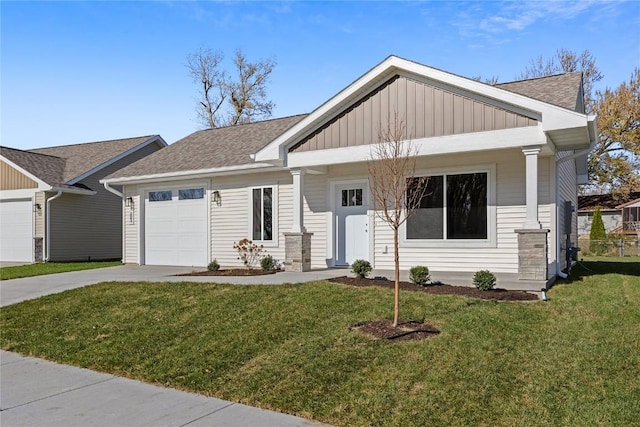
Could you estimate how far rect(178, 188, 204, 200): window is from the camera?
50.6 ft

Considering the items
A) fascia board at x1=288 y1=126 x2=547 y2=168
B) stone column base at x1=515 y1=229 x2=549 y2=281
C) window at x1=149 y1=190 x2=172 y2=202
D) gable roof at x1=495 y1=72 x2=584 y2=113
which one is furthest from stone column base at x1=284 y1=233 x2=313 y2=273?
gable roof at x1=495 y1=72 x2=584 y2=113

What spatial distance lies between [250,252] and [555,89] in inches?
344

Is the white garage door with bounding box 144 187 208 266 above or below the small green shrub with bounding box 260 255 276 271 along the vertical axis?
above

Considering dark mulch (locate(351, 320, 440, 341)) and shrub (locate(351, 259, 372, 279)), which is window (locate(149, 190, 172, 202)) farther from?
dark mulch (locate(351, 320, 440, 341))

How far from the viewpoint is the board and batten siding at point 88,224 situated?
19969 millimetres

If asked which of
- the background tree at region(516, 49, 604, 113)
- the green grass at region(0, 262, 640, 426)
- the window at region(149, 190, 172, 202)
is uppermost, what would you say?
the background tree at region(516, 49, 604, 113)

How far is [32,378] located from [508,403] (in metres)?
5.03

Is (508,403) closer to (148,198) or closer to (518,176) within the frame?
(518,176)

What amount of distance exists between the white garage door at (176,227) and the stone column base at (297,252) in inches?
149

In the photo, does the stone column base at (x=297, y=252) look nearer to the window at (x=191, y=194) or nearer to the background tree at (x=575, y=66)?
the window at (x=191, y=194)

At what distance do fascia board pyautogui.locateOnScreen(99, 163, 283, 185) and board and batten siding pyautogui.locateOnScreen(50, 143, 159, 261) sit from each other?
447 centimetres

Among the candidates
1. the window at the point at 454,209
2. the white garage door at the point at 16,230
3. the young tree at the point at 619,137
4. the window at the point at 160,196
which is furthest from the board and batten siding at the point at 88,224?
the young tree at the point at 619,137

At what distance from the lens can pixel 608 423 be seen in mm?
3834

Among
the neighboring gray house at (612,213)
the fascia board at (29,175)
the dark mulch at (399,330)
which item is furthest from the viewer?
the neighboring gray house at (612,213)
